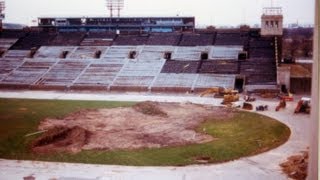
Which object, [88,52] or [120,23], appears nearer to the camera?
[88,52]

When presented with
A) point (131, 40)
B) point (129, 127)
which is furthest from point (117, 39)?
point (129, 127)

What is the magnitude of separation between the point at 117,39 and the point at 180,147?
69.2 ft

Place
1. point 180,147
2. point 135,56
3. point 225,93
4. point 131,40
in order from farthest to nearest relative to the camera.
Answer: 1. point 131,40
2. point 135,56
3. point 225,93
4. point 180,147

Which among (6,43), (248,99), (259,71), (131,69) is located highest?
(6,43)

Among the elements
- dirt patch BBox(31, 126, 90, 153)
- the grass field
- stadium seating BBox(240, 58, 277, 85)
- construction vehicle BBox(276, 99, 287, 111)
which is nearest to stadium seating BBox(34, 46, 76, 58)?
the grass field

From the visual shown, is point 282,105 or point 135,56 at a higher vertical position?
point 135,56

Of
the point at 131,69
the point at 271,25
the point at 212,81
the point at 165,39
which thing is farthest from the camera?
the point at 165,39

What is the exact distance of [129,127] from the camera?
15.5 metres

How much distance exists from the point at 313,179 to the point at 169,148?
6298 millimetres

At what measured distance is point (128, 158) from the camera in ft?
39.2

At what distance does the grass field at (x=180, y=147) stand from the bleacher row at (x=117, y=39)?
13219 mm

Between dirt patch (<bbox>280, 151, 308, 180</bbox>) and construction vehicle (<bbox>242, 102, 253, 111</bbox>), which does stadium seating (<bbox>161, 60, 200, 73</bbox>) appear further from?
dirt patch (<bbox>280, 151, 308, 180</bbox>)

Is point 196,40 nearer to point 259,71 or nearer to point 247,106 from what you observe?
point 259,71

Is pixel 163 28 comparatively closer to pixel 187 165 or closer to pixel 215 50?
pixel 215 50
